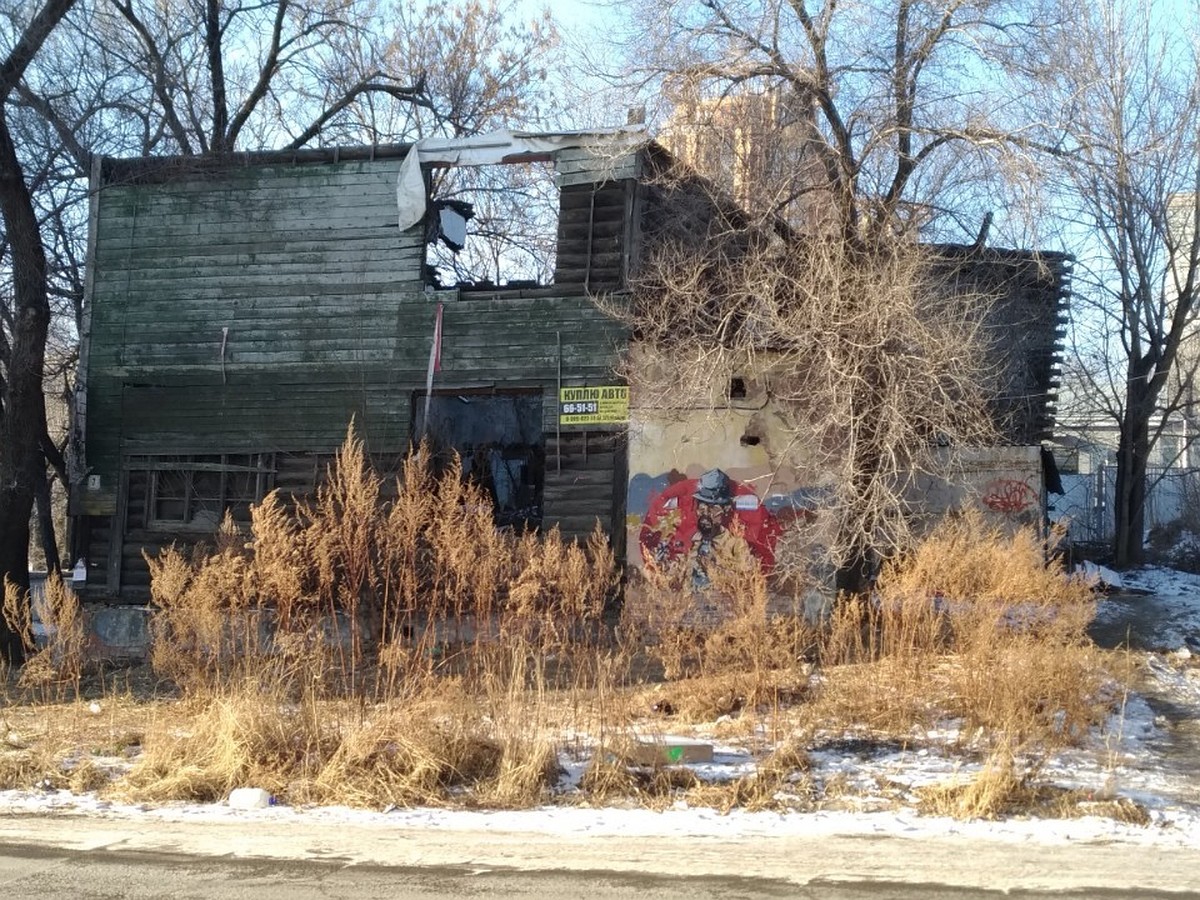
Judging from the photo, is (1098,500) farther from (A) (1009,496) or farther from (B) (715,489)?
(B) (715,489)

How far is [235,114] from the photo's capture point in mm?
22469

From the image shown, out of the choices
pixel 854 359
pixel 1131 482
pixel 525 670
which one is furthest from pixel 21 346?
pixel 1131 482

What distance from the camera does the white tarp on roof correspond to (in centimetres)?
1587

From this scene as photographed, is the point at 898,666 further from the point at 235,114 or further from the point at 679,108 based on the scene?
the point at 235,114

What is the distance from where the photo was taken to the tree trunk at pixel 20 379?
13.4 metres

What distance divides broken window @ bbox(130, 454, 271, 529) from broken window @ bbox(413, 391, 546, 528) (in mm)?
3868

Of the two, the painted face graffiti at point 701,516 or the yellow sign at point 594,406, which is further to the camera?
the yellow sign at point 594,406

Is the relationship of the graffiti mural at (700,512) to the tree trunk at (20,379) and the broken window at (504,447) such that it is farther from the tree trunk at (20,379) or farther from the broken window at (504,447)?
the tree trunk at (20,379)

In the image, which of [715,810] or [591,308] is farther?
[591,308]

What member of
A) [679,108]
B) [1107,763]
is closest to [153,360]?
[679,108]

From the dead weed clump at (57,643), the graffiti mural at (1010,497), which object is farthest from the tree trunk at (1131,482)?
the dead weed clump at (57,643)

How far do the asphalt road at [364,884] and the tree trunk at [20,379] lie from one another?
28.1 ft

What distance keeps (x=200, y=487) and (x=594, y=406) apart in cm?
636

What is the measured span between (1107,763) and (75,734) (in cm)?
762
